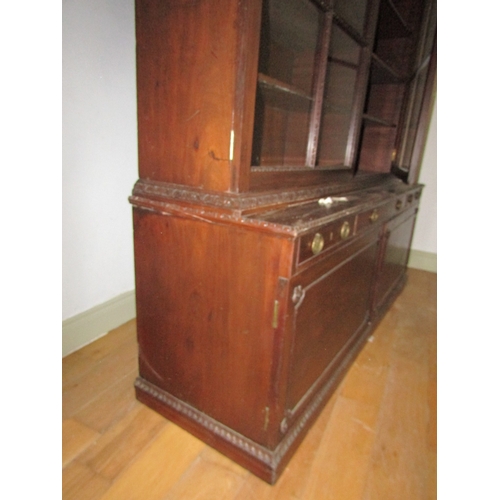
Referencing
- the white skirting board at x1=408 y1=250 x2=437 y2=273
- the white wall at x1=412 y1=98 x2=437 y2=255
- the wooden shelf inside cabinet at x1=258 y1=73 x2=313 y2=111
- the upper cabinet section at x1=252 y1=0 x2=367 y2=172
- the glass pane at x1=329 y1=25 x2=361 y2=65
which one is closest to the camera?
the wooden shelf inside cabinet at x1=258 y1=73 x2=313 y2=111

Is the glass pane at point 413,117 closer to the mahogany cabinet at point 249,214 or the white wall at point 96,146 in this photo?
the mahogany cabinet at point 249,214

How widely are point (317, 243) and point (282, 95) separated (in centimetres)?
56

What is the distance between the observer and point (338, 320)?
1352 mm

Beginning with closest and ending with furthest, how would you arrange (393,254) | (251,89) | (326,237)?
(251,89) < (326,237) < (393,254)

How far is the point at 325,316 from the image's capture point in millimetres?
1204

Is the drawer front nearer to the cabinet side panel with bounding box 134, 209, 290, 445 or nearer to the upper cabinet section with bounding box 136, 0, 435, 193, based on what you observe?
the cabinet side panel with bounding box 134, 209, 290, 445

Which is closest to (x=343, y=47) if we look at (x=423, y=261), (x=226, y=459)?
(x=226, y=459)

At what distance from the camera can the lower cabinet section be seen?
3.02 feet

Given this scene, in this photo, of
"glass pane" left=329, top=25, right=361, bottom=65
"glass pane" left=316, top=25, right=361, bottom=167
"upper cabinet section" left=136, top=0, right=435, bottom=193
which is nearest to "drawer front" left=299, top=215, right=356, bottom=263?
"upper cabinet section" left=136, top=0, right=435, bottom=193

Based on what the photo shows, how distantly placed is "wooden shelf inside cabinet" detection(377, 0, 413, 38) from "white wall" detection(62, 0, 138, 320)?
1251mm

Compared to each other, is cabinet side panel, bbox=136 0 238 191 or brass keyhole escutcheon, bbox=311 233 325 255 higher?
cabinet side panel, bbox=136 0 238 191

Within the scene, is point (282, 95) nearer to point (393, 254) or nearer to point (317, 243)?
point (317, 243)

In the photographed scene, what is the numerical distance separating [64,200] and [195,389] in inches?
36.0
